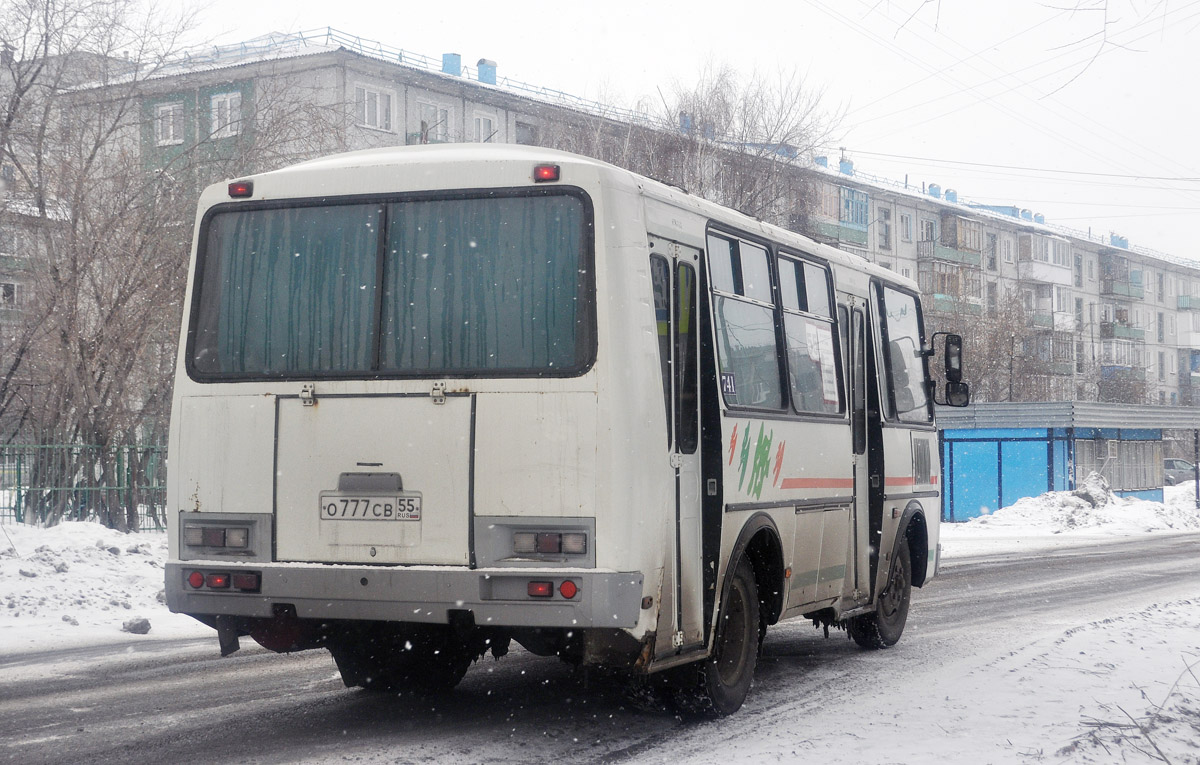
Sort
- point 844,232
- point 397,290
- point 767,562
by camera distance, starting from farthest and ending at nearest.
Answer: point 844,232 → point 767,562 → point 397,290

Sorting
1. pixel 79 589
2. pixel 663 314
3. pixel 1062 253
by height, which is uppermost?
pixel 1062 253

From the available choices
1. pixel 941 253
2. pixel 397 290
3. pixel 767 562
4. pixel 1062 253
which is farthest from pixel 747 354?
pixel 1062 253

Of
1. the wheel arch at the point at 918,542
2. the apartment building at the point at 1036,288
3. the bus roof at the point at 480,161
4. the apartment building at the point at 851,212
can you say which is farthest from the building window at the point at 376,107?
the bus roof at the point at 480,161

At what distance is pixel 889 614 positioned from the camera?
11359mm

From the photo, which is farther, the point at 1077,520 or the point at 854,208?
the point at 854,208

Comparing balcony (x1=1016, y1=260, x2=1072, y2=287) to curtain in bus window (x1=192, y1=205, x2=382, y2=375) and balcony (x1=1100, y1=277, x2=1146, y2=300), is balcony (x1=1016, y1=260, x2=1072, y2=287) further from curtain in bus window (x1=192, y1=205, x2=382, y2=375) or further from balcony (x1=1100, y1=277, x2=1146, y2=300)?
curtain in bus window (x1=192, y1=205, x2=382, y2=375)

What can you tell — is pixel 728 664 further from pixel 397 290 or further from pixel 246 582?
pixel 397 290

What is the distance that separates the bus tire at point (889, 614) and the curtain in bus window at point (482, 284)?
4.90 m

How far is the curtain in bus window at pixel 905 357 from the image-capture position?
11430 mm

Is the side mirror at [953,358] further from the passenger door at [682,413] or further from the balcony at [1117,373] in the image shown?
the balcony at [1117,373]

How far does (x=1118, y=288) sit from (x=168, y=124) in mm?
79902

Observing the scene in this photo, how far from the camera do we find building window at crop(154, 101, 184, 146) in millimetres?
21500

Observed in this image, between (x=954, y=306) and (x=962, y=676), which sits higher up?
(x=954, y=306)

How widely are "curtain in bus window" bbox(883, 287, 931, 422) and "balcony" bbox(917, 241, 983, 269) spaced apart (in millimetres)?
60468
